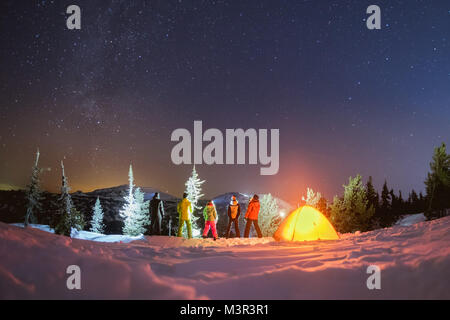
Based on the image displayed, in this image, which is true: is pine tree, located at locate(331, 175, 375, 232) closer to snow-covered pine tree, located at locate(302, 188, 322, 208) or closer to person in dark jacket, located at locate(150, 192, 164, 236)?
snow-covered pine tree, located at locate(302, 188, 322, 208)

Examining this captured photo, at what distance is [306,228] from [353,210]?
26453mm

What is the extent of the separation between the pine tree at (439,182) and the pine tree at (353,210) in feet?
30.7

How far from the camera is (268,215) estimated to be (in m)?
37.2

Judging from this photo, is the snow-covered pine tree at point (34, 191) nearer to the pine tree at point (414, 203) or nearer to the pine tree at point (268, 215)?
the pine tree at point (268, 215)

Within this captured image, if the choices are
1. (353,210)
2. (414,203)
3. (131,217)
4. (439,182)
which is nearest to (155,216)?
(131,217)

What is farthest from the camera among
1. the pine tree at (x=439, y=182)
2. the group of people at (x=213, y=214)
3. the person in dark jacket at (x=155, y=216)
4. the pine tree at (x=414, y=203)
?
the pine tree at (x=414, y=203)

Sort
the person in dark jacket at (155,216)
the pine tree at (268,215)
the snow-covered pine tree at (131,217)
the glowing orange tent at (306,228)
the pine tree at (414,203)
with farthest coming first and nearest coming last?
the pine tree at (414,203) → the pine tree at (268,215) → the snow-covered pine tree at (131,217) → the person in dark jacket at (155,216) → the glowing orange tent at (306,228)

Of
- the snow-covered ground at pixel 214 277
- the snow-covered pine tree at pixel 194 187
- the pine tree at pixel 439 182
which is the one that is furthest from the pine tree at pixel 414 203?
the snow-covered ground at pixel 214 277

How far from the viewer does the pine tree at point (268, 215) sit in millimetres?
36188
